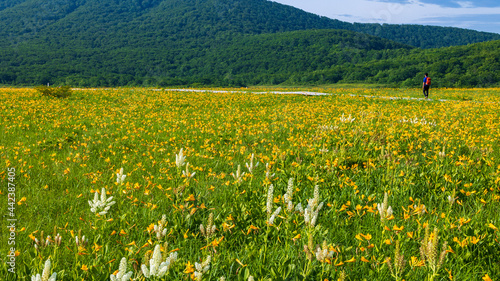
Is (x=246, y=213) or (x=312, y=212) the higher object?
(x=312, y=212)

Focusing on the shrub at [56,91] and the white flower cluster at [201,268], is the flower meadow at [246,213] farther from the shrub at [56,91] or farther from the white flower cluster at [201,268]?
the shrub at [56,91]

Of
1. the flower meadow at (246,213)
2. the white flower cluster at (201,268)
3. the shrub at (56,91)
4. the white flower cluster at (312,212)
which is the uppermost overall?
the shrub at (56,91)

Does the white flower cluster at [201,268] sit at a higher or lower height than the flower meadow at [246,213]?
higher

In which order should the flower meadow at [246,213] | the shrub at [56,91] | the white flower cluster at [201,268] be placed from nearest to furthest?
the white flower cluster at [201,268]
the flower meadow at [246,213]
the shrub at [56,91]

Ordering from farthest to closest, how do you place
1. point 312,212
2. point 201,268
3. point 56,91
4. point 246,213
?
point 56,91 → point 246,213 → point 312,212 → point 201,268

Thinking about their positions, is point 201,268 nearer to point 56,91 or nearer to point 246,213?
point 246,213

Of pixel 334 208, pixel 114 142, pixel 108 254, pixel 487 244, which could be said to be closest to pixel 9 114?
pixel 114 142

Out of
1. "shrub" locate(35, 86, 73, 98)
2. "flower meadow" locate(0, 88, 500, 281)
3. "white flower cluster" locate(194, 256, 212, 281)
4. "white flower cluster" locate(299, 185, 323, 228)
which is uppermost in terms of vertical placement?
"shrub" locate(35, 86, 73, 98)

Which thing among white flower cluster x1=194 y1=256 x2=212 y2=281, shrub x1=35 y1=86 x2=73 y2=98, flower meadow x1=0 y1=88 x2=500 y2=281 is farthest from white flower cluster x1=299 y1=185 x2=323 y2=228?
shrub x1=35 y1=86 x2=73 y2=98

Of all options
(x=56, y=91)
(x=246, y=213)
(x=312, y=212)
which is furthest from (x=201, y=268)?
(x=56, y=91)

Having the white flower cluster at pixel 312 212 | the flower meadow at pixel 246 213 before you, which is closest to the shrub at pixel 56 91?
the flower meadow at pixel 246 213

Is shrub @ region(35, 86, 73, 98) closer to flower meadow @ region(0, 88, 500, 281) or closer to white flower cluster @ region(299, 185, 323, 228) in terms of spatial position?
flower meadow @ region(0, 88, 500, 281)

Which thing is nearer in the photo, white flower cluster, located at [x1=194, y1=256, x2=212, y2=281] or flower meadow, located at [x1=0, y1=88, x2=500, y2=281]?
white flower cluster, located at [x1=194, y1=256, x2=212, y2=281]

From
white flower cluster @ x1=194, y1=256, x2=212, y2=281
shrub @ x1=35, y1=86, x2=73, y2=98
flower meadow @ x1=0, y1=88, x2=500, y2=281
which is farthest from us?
shrub @ x1=35, y1=86, x2=73, y2=98
